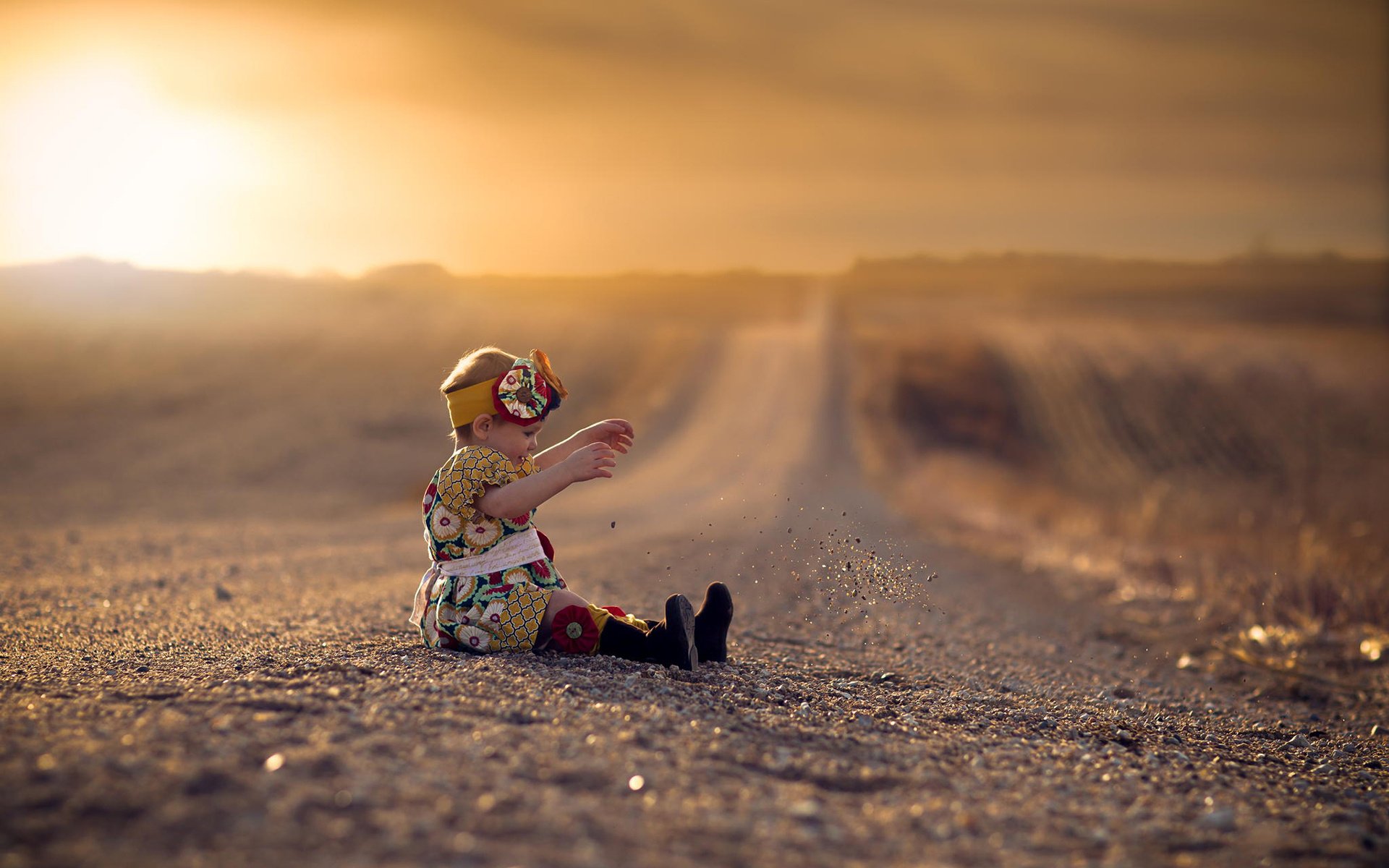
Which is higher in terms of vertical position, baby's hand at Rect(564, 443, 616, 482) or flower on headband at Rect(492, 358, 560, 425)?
flower on headband at Rect(492, 358, 560, 425)

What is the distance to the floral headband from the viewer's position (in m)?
4.21

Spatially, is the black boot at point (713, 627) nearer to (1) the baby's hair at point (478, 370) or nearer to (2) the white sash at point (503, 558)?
(2) the white sash at point (503, 558)

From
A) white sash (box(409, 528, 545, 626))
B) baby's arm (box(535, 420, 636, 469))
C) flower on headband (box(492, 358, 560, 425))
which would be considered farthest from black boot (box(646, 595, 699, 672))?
flower on headband (box(492, 358, 560, 425))

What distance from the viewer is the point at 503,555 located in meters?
4.24

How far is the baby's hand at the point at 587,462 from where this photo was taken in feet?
12.8

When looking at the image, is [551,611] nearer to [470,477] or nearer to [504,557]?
[504,557]

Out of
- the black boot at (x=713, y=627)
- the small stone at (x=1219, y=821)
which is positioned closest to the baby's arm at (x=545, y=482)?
the black boot at (x=713, y=627)

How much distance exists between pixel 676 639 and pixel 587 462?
2.89ft

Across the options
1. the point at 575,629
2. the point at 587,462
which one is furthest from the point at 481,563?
the point at 587,462

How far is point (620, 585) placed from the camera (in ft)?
25.3

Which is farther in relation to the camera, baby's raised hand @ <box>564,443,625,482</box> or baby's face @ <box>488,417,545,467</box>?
baby's face @ <box>488,417,545,467</box>

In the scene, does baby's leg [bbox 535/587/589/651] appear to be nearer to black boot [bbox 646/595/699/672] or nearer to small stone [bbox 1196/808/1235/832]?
black boot [bbox 646/595/699/672]

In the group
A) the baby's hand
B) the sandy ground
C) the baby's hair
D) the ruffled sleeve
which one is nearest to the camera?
the sandy ground

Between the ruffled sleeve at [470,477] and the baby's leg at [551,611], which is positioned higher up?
the ruffled sleeve at [470,477]
